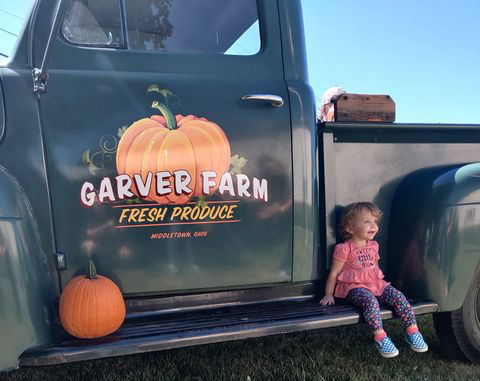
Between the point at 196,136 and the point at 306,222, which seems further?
the point at 306,222

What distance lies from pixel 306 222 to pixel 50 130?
1.31 m

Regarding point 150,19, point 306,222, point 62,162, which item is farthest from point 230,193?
point 150,19

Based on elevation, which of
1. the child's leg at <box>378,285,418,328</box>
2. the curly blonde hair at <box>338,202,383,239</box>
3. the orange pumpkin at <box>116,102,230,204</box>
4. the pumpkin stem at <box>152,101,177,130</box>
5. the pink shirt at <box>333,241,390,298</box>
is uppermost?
the pumpkin stem at <box>152,101,177,130</box>

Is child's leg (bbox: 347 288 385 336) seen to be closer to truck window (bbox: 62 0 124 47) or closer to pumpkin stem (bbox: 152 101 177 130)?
pumpkin stem (bbox: 152 101 177 130)

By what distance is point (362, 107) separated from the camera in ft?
8.89

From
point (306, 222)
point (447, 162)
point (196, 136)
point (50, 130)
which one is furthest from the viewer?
point (447, 162)

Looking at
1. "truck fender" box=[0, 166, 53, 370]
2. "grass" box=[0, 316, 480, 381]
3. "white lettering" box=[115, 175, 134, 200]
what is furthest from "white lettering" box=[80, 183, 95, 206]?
"grass" box=[0, 316, 480, 381]

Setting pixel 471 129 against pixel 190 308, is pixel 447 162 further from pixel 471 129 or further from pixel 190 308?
pixel 190 308

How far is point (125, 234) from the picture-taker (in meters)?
2.05

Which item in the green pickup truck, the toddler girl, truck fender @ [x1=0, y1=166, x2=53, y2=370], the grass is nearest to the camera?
truck fender @ [x1=0, y1=166, x2=53, y2=370]

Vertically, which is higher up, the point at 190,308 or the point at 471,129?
the point at 471,129

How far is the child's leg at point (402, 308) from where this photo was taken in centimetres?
224

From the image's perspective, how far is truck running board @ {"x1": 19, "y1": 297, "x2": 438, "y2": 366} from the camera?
172cm

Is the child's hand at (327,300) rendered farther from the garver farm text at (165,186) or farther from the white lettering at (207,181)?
the white lettering at (207,181)
